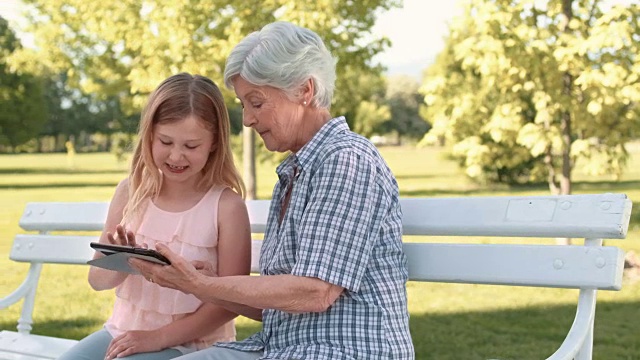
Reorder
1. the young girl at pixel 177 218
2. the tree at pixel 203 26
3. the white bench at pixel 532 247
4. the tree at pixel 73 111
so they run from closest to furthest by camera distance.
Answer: the white bench at pixel 532 247 < the young girl at pixel 177 218 < the tree at pixel 203 26 < the tree at pixel 73 111

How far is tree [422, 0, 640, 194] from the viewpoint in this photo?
391 inches

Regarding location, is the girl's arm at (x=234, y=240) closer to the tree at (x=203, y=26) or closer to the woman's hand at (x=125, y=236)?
the woman's hand at (x=125, y=236)

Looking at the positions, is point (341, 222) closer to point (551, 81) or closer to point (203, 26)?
point (551, 81)

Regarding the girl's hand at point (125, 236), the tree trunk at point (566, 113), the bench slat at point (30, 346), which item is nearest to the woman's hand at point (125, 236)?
the girl's hand at point (125, 236)

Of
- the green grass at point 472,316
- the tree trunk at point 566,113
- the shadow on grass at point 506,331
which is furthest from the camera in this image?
the tree trunk at point 566,113

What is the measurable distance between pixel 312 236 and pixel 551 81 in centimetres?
840

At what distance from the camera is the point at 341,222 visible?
8.38ft

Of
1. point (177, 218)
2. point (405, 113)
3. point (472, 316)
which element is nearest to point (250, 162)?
point (472, 316)

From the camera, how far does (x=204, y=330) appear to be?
3.11 meters

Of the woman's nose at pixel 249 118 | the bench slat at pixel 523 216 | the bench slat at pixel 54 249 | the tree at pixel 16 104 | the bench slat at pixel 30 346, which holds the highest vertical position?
the tree at pixel 16 104

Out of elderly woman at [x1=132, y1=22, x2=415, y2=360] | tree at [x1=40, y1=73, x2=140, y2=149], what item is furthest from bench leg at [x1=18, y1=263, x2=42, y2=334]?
tree at [x1=40, y1=73, x2=140, y2=149]

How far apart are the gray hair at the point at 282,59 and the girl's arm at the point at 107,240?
2.48 feet

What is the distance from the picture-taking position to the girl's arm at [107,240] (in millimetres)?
3221

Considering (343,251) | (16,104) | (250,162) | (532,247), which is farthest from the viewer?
(16,104)
